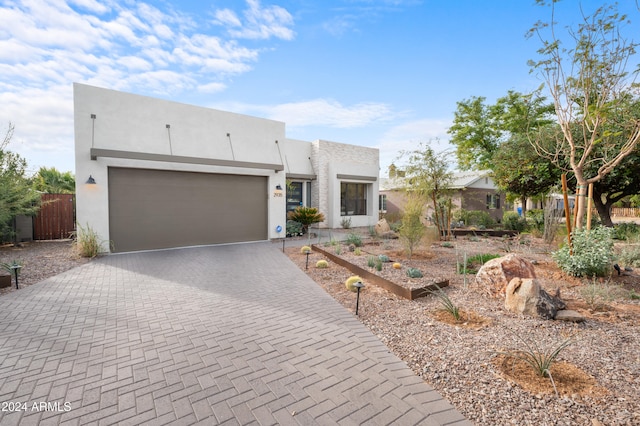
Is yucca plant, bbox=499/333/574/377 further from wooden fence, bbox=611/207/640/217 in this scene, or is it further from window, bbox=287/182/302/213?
wooden fence, bbox=611/207/640/217

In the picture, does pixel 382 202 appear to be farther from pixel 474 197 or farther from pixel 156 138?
pixel 156 138

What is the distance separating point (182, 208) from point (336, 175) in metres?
8.23

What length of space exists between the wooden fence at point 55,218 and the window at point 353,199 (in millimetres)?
12004

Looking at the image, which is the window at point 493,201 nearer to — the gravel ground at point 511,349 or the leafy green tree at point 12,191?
the gravel ground at point 511,349

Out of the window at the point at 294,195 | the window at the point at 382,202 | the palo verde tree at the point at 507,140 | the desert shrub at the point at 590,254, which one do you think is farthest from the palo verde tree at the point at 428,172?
the window at the point at 382,202

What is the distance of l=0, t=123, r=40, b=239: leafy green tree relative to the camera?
339 inches

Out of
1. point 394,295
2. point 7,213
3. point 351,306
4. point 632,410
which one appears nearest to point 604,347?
point 632,410

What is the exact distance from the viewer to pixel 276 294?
4.97 m

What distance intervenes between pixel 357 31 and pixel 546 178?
8.91 m

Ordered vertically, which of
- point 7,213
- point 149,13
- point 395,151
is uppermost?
point 149,13

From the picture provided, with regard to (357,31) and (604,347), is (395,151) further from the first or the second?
(604,347)

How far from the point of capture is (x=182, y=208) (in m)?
9.65

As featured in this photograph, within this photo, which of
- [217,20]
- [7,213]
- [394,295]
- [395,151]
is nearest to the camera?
[394,295]

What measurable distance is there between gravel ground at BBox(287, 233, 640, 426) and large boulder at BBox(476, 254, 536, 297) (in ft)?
0.64
